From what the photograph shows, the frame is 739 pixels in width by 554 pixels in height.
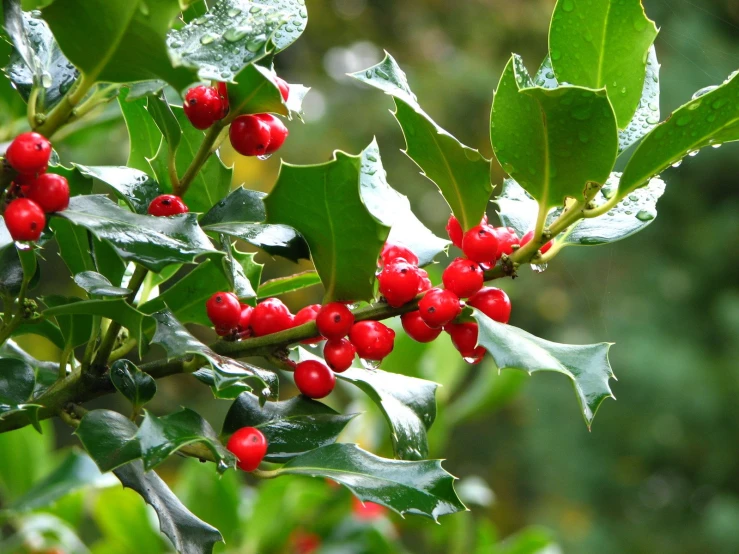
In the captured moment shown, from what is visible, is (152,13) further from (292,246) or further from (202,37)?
(292,246)

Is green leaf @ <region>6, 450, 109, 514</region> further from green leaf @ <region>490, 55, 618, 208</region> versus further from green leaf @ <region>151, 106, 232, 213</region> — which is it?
green leaf @ <region>490, 55, 618, 208</region>

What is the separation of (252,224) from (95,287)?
13 cm

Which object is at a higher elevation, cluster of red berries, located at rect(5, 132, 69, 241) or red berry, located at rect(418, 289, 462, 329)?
cluster of red berries, located at rect(5, 132, 69, 241)

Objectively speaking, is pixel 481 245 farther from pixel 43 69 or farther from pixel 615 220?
pixel 43 69

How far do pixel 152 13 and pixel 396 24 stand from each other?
8.96 metres

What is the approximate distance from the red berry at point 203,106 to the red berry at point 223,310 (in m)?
0.14

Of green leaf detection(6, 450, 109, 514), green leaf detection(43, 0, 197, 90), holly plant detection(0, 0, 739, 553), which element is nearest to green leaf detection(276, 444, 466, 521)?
A: holly plant detection(0, 0, 739, 553)

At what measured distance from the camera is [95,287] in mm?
637

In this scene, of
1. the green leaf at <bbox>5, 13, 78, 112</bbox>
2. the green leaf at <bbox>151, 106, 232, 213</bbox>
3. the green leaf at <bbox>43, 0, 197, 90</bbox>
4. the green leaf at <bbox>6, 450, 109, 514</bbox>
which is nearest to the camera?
the green leaf at <bbox>43, 0, 197, 90</bbox>

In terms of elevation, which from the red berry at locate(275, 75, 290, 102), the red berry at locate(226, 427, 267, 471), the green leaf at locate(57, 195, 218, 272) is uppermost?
the red berry at locate(275, 75, 290, 102)

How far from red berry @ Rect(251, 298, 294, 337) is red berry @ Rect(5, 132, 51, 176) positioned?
0.21 meters

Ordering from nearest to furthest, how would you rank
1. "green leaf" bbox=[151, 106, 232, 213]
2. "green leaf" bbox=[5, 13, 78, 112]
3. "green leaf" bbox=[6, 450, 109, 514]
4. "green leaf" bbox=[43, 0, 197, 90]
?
"green leaf" bbox=[43, 0, 197, 90] → "green leaf" bbox=[5, 13, 78, 112] → "green leaf" bbox=[151, 106, 232, 213] → "green leaf" bbox=[6, 450, 109, 514]

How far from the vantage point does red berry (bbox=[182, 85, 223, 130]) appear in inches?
23.9

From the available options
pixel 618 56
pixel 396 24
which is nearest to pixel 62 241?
pixel 618 56
